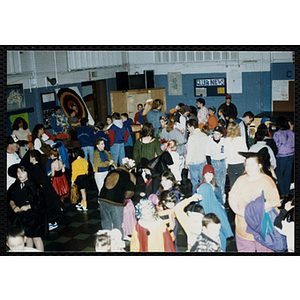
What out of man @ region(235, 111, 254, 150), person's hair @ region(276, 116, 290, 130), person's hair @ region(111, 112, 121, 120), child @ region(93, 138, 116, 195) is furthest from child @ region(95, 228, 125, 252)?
person's hair @ region(276, 116, 290, 130)

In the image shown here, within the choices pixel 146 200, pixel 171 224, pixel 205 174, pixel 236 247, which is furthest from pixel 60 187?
pixel 236 247

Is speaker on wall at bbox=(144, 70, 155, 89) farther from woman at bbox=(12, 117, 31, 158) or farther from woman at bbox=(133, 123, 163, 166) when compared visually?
Answer: woman at bbox=(12, 117, 31, 158)

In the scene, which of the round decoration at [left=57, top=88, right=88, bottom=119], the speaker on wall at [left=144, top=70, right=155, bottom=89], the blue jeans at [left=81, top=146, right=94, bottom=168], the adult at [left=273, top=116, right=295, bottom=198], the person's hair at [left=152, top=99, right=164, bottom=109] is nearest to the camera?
the adult at [left=273, top=116, right=295, bottom=198]

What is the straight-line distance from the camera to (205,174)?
602 cm

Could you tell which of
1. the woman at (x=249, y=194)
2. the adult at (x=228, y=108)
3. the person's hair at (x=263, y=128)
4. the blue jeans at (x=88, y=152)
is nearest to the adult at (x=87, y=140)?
the blue jeans at (x=88, y=152)

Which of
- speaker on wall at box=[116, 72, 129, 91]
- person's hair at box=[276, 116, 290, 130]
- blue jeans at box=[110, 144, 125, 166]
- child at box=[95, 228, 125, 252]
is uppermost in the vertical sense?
speaker on wall at box=[116, 72, 129, 91]

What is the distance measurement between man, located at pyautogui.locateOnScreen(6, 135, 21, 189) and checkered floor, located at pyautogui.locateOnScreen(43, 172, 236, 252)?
0.82 meters

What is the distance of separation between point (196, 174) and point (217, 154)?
0.38 metres

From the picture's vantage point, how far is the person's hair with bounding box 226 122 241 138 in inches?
233

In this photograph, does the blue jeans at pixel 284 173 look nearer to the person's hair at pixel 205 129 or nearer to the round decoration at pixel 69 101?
the person's hair at pixel 205 129

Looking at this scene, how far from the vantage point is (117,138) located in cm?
629

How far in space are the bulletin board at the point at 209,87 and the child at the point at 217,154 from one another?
477 mm

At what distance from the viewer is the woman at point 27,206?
6.02 m

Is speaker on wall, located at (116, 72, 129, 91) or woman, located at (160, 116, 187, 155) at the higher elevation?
speaker on wall, located at (116, 72, 129, 91)
